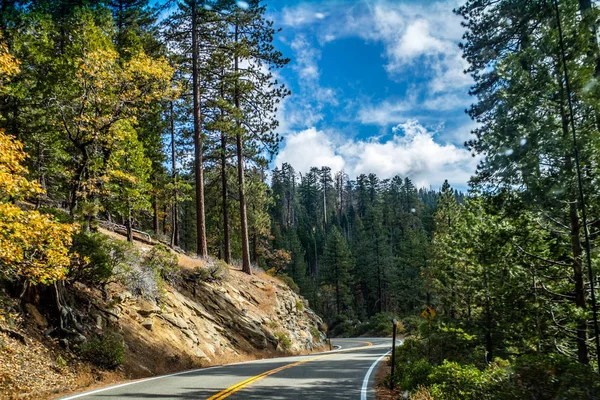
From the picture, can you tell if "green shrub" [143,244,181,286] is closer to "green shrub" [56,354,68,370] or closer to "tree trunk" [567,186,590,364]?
"green shrub" [56,354,68,370]

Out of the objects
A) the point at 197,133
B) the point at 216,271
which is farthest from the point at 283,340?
the point at 197,133

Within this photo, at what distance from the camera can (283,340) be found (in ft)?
72.0

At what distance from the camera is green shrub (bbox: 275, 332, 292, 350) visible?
21705 millimetres

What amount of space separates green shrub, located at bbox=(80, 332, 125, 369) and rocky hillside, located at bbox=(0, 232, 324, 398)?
156 mm

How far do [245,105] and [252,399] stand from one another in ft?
61.5

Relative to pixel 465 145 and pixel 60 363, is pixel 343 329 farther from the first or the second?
pixel 60 363

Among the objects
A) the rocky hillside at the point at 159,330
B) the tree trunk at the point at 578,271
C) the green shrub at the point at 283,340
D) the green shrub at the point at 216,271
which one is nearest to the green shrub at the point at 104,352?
the rocky hillside at the point at 159,330

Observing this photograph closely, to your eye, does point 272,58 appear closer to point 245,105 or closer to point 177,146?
point 245,105

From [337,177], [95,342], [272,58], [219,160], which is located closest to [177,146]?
[219,160]

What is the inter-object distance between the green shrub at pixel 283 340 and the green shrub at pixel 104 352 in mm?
11778

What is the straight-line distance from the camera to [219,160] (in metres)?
27.1

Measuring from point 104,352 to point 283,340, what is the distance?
500 inches

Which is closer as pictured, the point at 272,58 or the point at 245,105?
the point at 272,58

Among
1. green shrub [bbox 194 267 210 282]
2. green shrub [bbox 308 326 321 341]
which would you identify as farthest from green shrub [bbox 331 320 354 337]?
green shrub [bbox 194 267 210 282]
